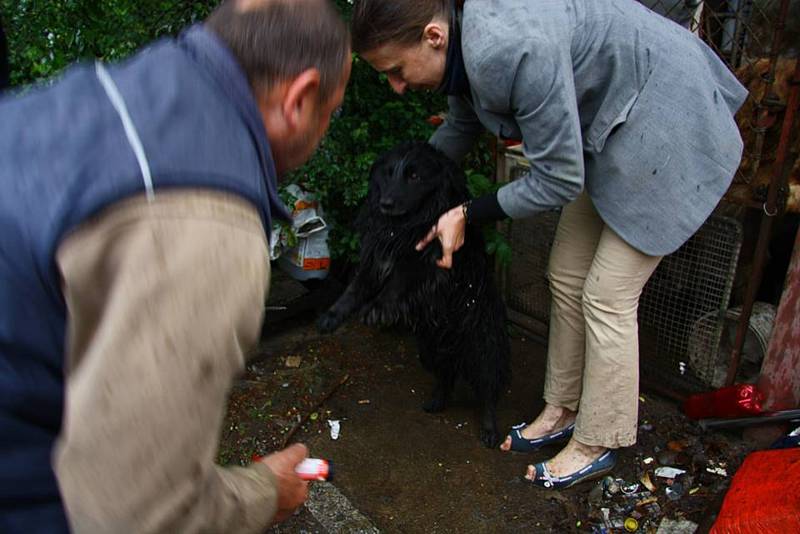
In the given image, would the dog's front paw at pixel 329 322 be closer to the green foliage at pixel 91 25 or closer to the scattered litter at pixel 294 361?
the scattered litter at pixel 294 361

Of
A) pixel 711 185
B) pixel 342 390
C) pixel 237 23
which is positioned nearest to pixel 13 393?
pixel 237 23

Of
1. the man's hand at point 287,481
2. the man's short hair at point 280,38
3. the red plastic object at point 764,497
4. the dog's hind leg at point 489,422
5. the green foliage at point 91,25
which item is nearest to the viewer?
the man's short hair at point 280,38

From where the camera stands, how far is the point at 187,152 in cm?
85

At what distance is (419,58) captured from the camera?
211 cm

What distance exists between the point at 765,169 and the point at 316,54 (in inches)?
99.4

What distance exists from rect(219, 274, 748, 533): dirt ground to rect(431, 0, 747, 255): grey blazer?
3.72ft

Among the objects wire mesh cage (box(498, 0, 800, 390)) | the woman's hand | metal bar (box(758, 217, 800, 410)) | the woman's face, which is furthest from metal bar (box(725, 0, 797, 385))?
the woman's face

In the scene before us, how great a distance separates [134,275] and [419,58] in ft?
5.00

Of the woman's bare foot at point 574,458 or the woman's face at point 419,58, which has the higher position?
the woman's face at point 419,58

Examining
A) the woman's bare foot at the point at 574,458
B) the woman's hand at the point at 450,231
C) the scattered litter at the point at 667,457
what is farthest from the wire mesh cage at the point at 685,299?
the woman's hand at the point at 450,231

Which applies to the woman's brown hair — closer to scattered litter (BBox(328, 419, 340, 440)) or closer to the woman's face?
the woman's face

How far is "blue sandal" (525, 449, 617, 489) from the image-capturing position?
2.84 m

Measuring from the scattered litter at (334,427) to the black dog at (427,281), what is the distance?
58 cm

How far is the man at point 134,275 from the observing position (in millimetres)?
800
